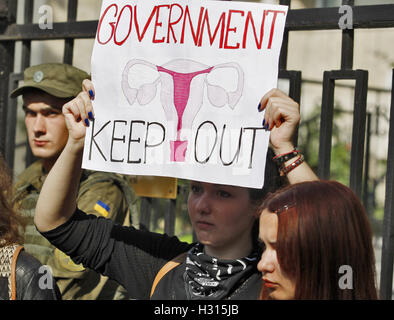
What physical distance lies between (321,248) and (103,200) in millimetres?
1397

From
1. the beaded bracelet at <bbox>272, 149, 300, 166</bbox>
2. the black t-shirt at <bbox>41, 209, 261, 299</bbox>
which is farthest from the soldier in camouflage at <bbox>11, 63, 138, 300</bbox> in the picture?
the beaded bracelet at <bbox>272, 149, 300, 166</bbox>

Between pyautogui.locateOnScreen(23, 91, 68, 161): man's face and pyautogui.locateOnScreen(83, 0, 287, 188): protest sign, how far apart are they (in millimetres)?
896

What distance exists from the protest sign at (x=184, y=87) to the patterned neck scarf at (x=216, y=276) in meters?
0.26

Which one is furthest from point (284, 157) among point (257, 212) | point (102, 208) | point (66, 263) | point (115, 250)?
point (66, 263)

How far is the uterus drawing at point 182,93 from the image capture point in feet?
6.75

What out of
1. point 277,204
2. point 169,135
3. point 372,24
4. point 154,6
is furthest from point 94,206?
point 372,24

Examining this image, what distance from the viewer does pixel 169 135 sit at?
2105mm

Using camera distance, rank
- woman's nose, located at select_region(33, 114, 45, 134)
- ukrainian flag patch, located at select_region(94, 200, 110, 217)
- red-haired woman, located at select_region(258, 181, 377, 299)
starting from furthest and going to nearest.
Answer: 1. woman's nose, located at select_region(33, 114, 45, 134)
2. ukrainian flag patch, located at select_region(94, 200, 110, 217)
3. red-haired woman, located at select_region(258, 181, 377, 299)

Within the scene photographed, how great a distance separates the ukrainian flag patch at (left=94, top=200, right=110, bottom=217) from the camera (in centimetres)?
278

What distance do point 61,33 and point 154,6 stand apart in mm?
1177

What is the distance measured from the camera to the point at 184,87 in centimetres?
213

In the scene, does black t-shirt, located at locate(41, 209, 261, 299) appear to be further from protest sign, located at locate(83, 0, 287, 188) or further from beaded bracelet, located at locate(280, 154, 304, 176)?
beaded bracelet, located at locate(280, 154, 304, 176)

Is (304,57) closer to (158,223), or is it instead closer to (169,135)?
(158,223)

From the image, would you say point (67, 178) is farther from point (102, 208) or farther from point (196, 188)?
point (102, 208)
